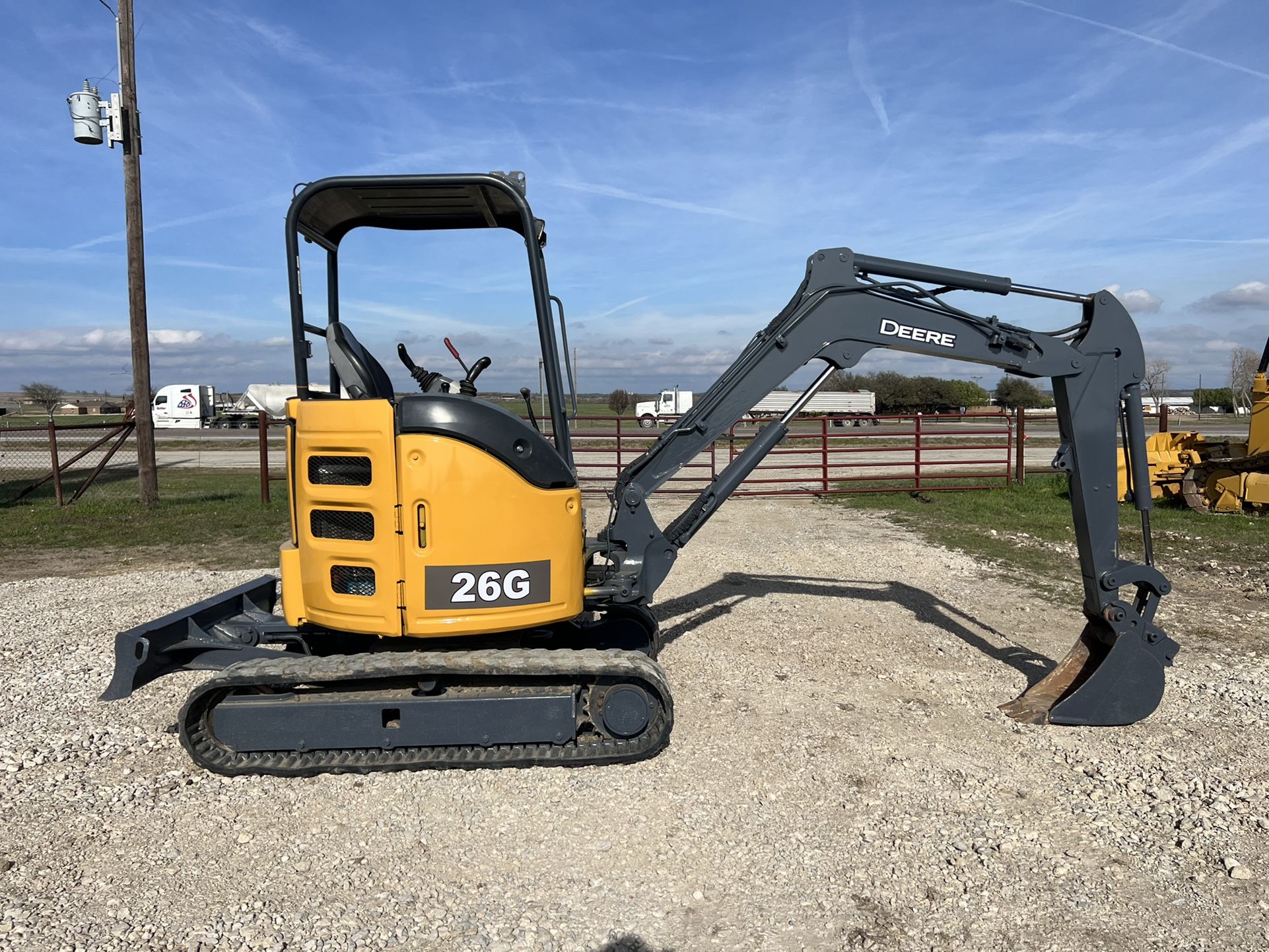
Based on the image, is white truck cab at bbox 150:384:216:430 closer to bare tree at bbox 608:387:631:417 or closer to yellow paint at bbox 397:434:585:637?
bare tree at bbox 608:387:631:417

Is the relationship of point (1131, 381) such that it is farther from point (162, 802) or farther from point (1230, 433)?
point (1230, 433)

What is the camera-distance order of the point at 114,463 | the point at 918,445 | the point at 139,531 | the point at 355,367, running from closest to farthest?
1. the point at 355,367
2. the point at 139,531
3. the point at 918,445
4. the point at 114,463

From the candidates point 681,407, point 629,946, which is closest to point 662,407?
point 681,407

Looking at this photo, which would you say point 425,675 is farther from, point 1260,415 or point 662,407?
point 662,407

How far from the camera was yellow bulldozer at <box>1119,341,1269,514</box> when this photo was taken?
13.5 m

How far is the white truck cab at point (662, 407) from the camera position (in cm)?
5022

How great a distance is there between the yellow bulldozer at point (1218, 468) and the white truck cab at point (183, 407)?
1841 inches

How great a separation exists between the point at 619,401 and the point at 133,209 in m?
46.8

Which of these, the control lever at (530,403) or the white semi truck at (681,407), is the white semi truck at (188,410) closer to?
the white semi truck at (681,407)

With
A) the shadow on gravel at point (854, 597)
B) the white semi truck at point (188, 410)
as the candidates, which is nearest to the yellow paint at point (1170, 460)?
the shadow on gravel at point (854, 597)

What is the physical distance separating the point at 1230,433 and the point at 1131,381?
40077 mm

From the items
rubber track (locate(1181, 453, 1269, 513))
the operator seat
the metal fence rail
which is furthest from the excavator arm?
rubber track (locate(1181, 453, 1269, 513))

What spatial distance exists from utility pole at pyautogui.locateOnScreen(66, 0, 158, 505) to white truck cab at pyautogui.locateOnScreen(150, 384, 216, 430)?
35.3m

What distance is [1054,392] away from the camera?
17.9 feet
